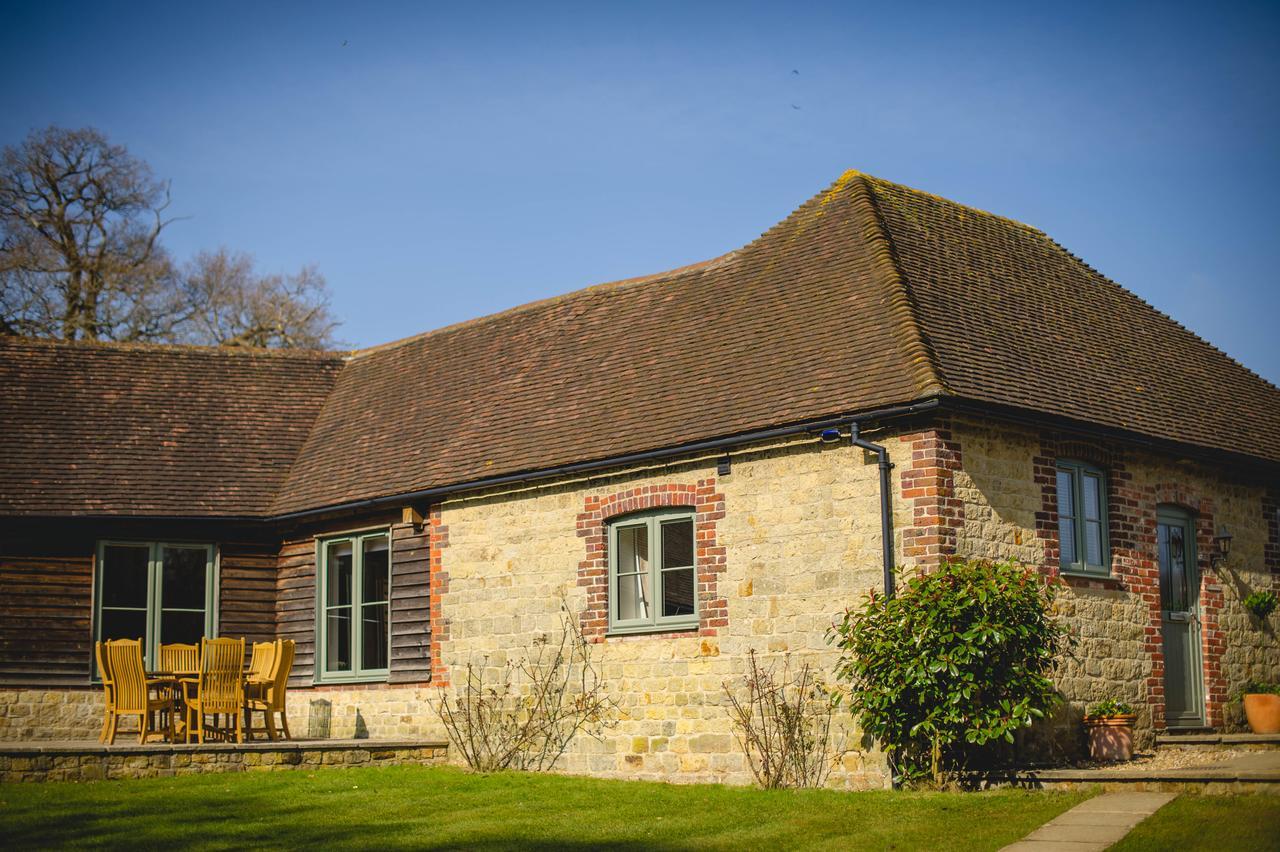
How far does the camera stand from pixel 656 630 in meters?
14.8

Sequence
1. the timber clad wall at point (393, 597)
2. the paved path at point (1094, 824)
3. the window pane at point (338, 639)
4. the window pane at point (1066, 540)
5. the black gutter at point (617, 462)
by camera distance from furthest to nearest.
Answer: the window pane at point (338, 639) < the timber clad wall at point (393, 597) < the window pane at point (1066, 540) < the black gutter at point (617, 462) < the paved path at point (1094, 824)

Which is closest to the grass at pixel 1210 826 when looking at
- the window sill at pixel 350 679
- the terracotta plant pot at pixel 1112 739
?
the terracotta plant pot at pixel 1112 739

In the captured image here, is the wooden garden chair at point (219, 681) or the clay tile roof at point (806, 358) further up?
the clay tile roof at point (806, 358)

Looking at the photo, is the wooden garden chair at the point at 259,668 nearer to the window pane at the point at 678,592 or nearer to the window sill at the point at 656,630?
the window sill at the point at 656,630

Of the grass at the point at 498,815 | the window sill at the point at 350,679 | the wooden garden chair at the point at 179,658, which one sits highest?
the wooden garden chair at the point at 179,658

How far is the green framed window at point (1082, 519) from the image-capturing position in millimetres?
14414

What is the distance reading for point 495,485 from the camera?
1653 cm

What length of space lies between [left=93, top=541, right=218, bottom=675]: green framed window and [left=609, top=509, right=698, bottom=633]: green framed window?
6.79 meters

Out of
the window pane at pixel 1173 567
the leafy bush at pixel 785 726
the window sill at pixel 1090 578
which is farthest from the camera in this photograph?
the window pane at pixel 1173 567

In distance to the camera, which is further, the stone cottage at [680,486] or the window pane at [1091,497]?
the window pane at [1091,497]

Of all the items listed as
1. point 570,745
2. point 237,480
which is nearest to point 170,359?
point 237,480

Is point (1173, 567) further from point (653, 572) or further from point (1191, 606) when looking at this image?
point (653, 572)

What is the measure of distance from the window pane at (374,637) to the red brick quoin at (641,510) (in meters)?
3.68

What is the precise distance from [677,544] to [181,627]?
7978 mm
